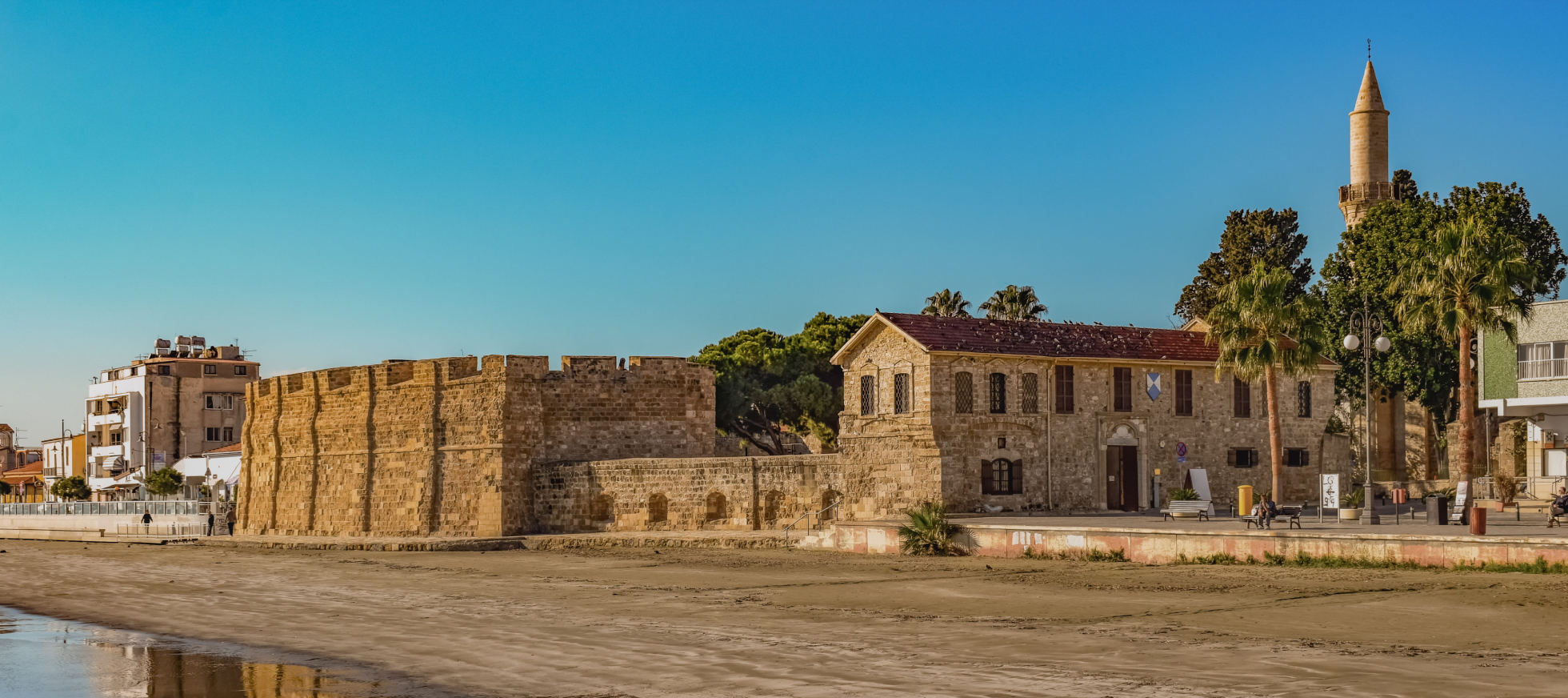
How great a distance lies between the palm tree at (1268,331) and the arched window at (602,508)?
14.7 metres

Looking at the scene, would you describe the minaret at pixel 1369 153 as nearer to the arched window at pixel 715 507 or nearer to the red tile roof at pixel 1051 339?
the red tile roof at pixel 1051 339

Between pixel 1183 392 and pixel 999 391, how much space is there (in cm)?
502

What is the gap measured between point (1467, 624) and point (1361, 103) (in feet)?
139

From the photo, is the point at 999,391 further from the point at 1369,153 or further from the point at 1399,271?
the point at 1369,153

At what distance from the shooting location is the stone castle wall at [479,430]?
3681 centimetres

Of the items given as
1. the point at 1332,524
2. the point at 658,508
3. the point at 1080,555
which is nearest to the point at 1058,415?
the point at 1332,524

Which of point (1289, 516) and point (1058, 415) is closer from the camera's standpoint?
point (1289, 516)

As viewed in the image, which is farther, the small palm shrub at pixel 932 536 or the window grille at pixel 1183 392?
the window grille at pixel 1183 392

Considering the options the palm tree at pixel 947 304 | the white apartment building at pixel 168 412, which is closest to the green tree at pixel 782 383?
the palm tree at pixel 947 304

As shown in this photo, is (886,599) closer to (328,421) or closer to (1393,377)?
(328,421)

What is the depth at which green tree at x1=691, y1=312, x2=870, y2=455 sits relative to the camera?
51094mm

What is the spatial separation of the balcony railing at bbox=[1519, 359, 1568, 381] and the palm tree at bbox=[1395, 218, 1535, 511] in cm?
773

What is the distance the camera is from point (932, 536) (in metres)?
25.5

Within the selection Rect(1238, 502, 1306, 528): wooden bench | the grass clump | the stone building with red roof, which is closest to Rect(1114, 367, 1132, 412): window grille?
the stone building with red roof
